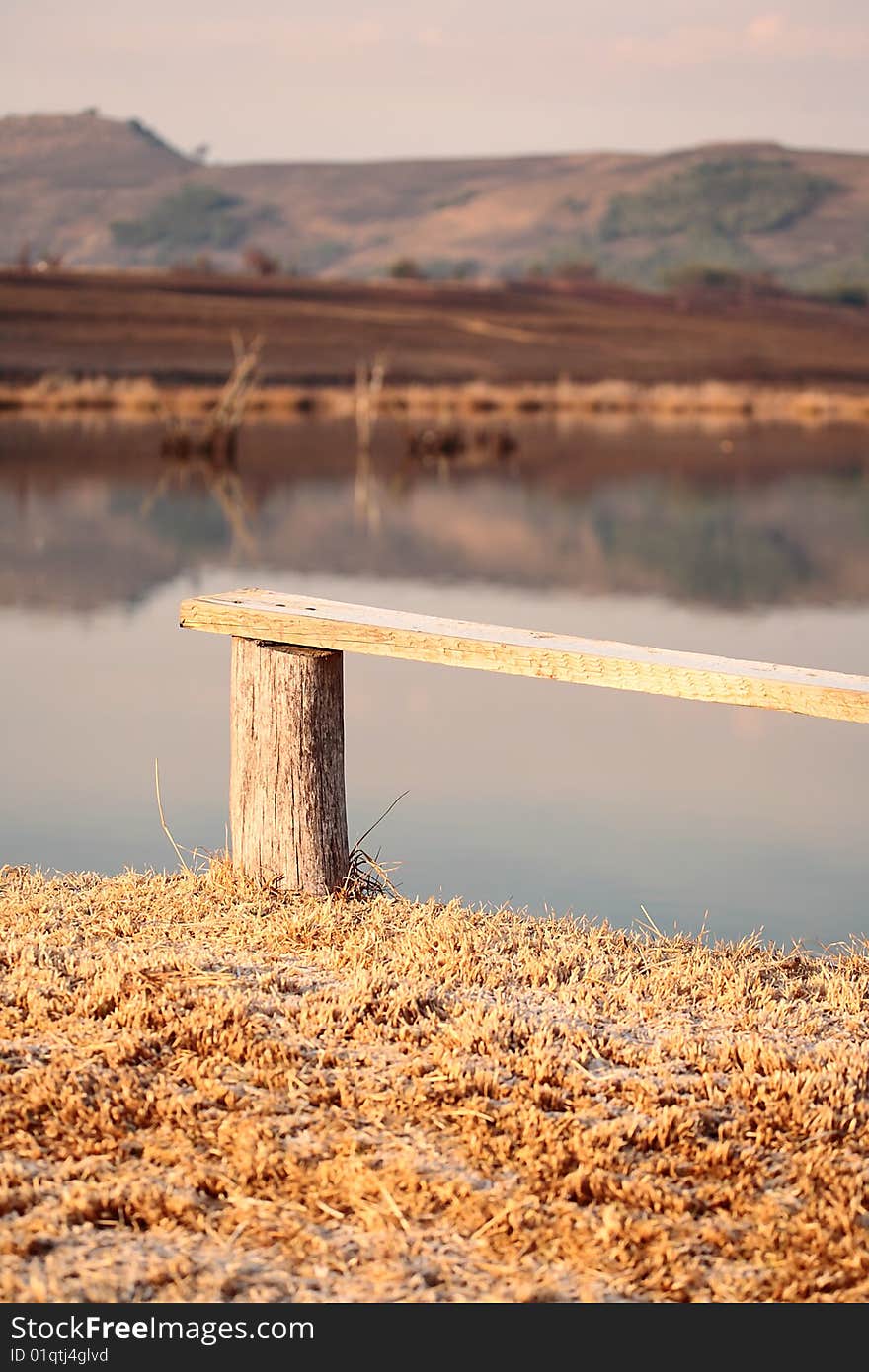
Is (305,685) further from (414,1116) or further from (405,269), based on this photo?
(405,269)

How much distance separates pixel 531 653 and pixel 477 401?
28156 millimetres

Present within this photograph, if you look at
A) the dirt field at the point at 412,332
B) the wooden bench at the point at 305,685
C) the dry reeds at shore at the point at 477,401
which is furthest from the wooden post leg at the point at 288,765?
the dirt field at the point at 412,332

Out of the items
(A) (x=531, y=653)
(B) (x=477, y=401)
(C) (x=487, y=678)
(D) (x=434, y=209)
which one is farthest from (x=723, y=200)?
(A) (x=531, y=653)

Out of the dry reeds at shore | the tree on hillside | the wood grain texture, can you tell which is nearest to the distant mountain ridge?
the tree on hillside

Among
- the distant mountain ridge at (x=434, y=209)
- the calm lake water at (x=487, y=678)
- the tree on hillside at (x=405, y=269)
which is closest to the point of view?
the calm lake water at (x=487, y=678)

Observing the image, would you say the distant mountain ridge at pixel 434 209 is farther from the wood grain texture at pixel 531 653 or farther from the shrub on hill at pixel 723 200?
the wood grain texture at pixel 531 653

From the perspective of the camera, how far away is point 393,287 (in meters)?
Result: 64.4

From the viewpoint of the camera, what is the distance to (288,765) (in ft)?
15.5

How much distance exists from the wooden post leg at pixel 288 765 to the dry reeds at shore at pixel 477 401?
22.4 meters

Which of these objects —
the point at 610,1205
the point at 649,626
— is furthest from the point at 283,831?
the point at 649,626

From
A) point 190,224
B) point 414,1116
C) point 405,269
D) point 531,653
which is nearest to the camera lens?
point 414,1116

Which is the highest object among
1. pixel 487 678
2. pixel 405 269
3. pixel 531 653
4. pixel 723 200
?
pixel 723 200

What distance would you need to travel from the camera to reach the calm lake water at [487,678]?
6.09m
